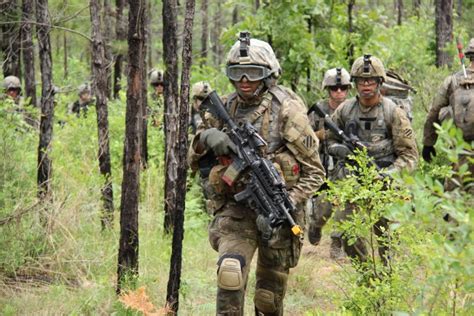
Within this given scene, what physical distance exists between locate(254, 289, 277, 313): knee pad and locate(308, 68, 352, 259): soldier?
3.14 metres

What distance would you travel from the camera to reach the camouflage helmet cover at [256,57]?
200 inches

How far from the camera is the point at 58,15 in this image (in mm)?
7746

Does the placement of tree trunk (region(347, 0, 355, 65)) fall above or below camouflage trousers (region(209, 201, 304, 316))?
above

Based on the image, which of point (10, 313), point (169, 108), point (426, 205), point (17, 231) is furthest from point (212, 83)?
point (426, 205)

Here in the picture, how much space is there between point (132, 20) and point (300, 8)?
666 centimetres

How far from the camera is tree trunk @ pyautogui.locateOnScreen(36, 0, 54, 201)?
7535mm

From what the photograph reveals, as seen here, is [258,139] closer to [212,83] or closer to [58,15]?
[58,15]

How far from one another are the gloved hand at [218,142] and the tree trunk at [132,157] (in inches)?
28.7

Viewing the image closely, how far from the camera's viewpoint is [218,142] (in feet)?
16.3

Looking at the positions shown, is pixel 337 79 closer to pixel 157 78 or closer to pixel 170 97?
pixel 170 97

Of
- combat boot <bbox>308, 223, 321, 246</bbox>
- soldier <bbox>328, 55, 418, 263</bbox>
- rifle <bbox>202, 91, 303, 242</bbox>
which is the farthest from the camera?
combat boot <bbox>308, 223, 321, 246</bbox>

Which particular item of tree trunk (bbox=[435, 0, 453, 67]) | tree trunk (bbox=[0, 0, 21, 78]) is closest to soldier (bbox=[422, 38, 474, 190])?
tree trunk (bbox=[0, 0, 21, 78])

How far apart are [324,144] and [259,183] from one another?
407cm

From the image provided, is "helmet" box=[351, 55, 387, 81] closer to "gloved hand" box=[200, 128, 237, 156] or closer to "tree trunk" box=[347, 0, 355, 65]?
"gloved hand" box=[200, 128, 237, 156]
